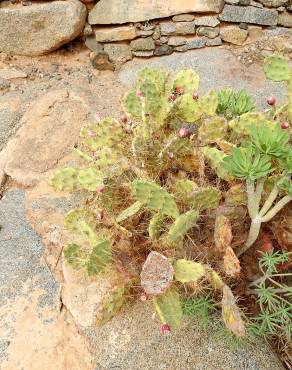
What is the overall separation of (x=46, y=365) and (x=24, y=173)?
121 cm

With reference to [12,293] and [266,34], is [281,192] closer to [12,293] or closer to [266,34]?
[12,293]

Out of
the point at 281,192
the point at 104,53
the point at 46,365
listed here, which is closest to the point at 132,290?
the point at 46,365

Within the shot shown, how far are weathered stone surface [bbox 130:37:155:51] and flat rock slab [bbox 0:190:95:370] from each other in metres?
1.66

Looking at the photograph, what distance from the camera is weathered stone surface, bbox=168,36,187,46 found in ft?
11.8

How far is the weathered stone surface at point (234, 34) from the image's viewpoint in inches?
139

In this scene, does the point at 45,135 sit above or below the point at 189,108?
below

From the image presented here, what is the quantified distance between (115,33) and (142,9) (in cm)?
26

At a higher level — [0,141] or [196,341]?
[0,141]

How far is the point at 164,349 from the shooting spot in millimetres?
2068

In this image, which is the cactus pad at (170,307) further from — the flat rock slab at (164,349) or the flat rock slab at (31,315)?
the flat rock slab at (31,315)

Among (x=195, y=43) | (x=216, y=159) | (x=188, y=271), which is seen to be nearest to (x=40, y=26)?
(x=195, y=43)

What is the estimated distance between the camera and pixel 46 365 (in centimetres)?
210

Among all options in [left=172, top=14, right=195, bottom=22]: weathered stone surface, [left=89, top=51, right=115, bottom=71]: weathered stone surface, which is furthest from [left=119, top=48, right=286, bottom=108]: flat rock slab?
[left=172, top=14, right=195, bottom=22]: weathered stone surface

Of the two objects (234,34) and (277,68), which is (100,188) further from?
(234,34)
